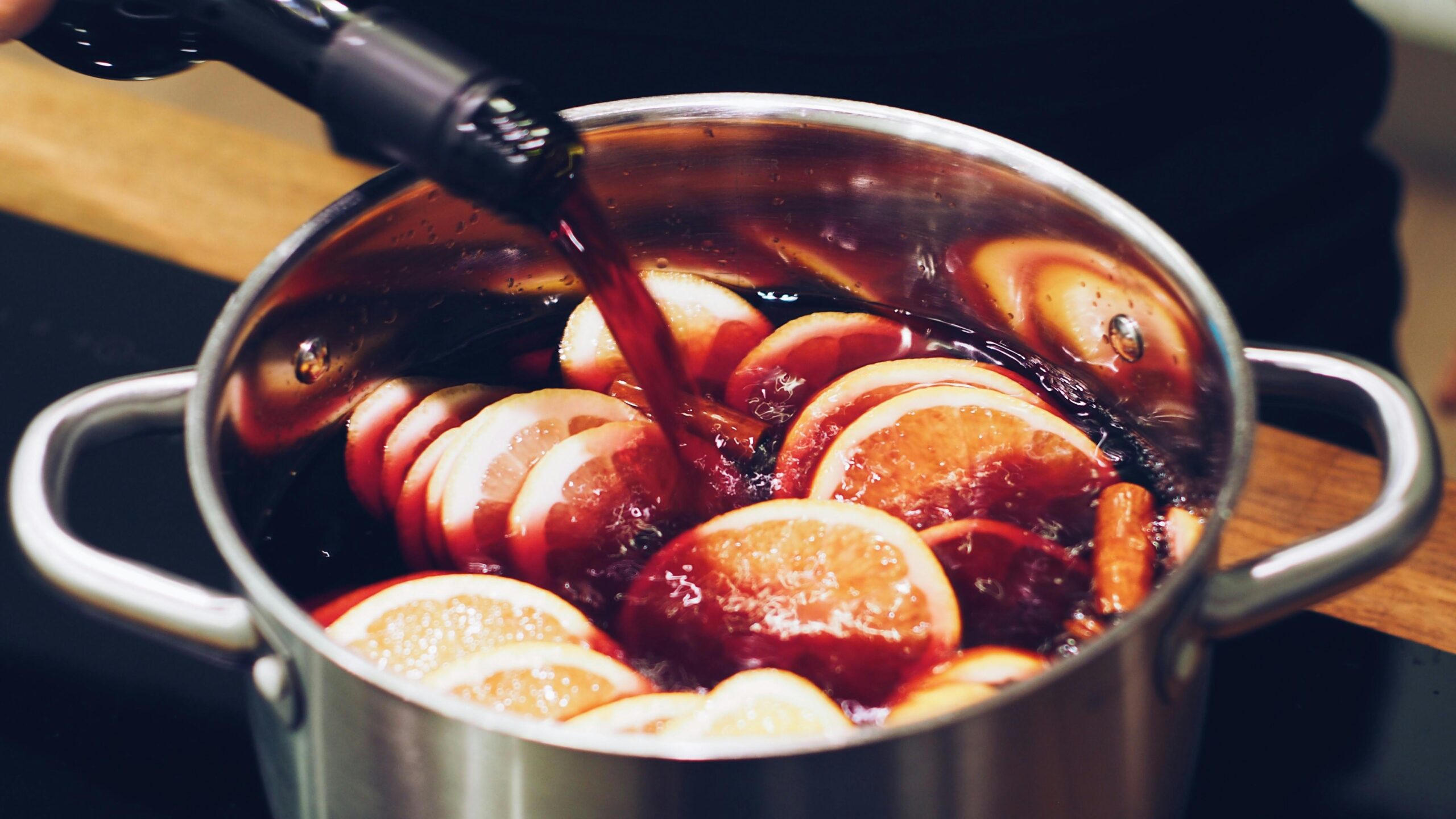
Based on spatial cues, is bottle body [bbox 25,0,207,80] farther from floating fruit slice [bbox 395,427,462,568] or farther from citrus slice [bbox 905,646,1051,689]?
citrus slice [bbox 905,646,1051,689]

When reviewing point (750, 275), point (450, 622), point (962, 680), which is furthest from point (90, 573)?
point (750, 275)

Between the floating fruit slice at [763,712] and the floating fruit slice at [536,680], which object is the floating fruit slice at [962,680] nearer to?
the floating fruit slice at [763,712]

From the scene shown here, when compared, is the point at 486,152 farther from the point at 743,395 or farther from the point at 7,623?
the point at 7,623

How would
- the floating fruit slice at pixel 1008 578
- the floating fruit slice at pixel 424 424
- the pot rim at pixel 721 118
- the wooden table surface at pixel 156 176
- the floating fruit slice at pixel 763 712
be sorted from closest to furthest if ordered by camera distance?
the pot rim at pixel 721 118
the floating fruit slice at pixel 763 712
the floating fruit slice at pixel 1008 578
the floating fruit slice at pixel 424 424
the wooden table surface at pixel 156 176

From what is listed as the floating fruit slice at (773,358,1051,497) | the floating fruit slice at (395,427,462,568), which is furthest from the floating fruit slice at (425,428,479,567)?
the floating fruit slice at (773,358,1051,497)

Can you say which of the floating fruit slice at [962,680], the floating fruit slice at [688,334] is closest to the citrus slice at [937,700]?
the floating fruit slice at [962,680]

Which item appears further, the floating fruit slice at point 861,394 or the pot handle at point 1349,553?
the floating fruit slice at point 861,394

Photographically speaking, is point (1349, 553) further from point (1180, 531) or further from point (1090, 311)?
point (1090, 311)

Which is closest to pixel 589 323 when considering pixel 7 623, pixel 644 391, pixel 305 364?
pixel 644 391
